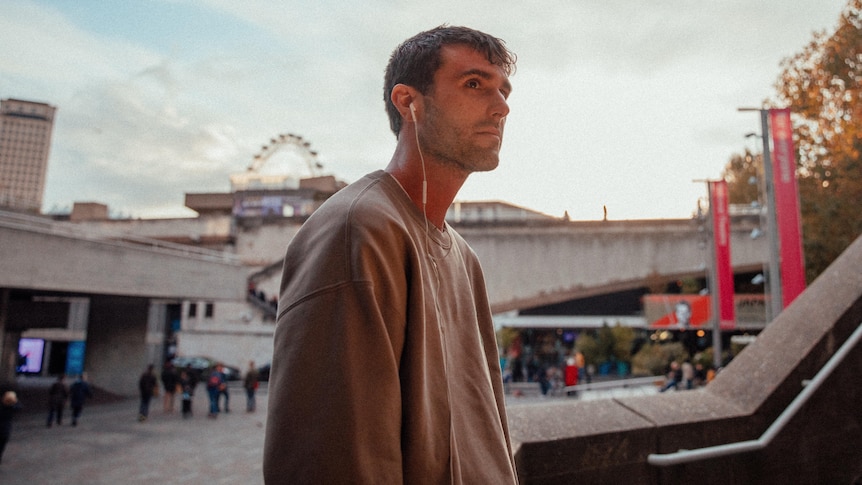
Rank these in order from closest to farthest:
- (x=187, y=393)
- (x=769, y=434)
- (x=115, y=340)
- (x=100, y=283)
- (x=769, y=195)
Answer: (x=769, y=434)
(x=769, y=195)
(x=100, y=283)
(x=187, y=393)
(x=115, y=340)

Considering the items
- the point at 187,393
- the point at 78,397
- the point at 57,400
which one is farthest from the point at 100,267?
the point at 187,393

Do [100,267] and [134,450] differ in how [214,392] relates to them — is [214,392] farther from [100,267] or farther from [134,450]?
[100,267]

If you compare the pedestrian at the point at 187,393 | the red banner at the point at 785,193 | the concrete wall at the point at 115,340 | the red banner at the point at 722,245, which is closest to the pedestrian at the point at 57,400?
the pedestrian at the point at 187,393

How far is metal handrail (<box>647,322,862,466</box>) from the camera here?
9.70 ft

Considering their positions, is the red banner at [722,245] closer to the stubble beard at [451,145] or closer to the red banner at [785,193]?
the red banner at [785,193]

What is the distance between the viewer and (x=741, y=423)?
3.37m

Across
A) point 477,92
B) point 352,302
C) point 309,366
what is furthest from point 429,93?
point 309,366

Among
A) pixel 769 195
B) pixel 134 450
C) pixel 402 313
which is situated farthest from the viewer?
pixel 769 195

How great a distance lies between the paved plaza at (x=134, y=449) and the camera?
10.3 metres

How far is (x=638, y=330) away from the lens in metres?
38.5

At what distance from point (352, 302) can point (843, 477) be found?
12.4 ft

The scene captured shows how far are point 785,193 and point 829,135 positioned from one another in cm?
737

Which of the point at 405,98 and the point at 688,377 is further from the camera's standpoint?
the point at 688,377

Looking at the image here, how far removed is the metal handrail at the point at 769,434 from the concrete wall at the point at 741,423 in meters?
0.07
